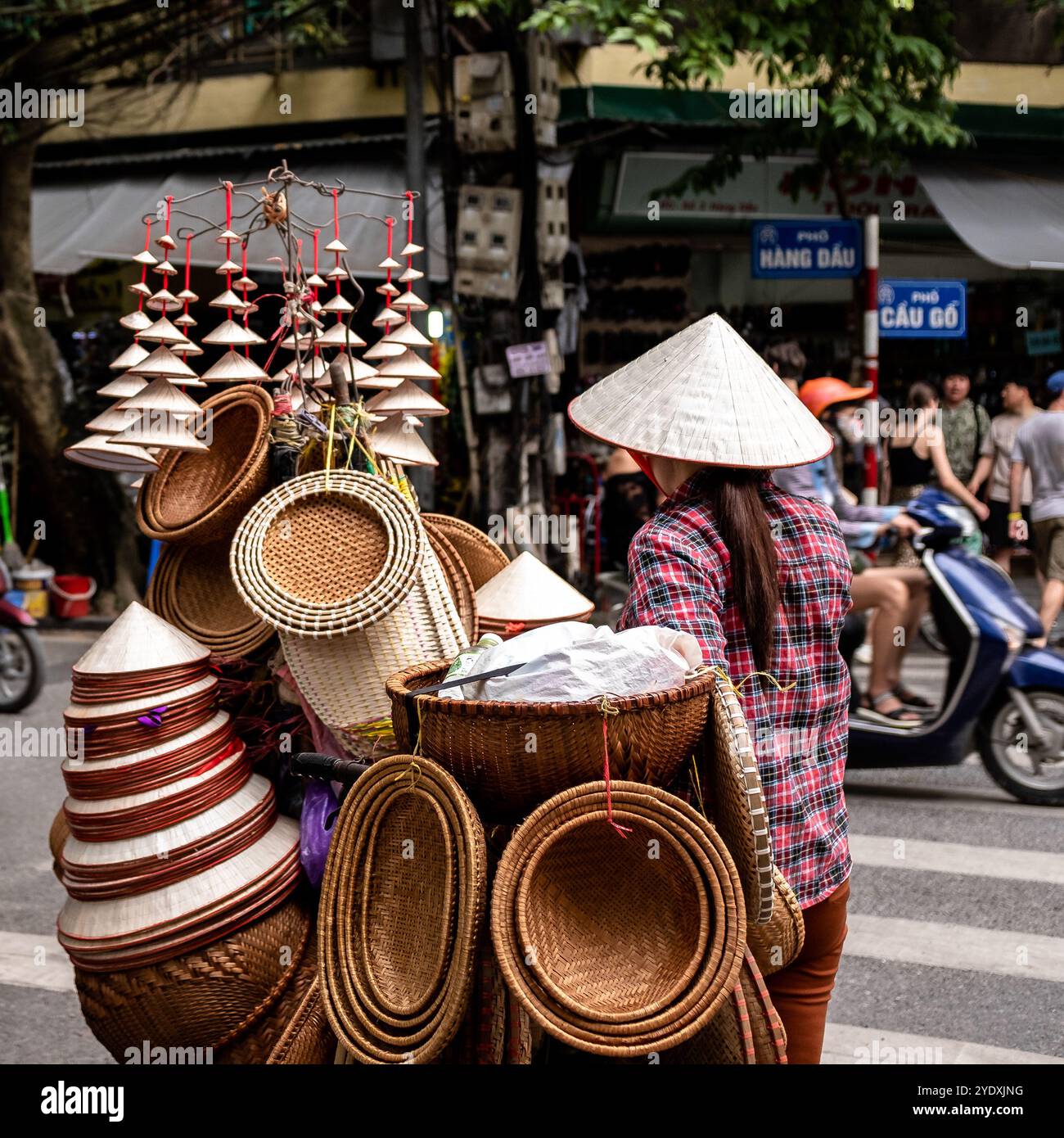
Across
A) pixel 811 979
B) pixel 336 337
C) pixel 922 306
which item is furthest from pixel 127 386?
pixel 922 306

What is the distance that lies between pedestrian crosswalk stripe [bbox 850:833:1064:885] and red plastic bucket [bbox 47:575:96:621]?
7944mm

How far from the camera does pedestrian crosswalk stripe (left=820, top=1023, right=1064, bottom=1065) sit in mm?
3645

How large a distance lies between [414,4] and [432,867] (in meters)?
8.72

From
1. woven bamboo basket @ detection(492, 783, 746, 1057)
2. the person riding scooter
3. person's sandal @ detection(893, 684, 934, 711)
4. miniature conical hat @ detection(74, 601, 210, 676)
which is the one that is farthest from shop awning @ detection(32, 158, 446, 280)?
woven bamboo basket @ detection(492, 783, 746, 1057)

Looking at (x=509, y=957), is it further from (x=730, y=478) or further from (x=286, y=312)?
(x=286, y=312)

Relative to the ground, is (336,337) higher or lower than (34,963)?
higher

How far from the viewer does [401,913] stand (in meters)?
2.20

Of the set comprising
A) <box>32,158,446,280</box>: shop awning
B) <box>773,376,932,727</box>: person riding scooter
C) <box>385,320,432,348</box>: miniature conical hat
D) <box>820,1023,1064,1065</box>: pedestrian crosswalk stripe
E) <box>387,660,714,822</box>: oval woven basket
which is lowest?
<box>820,1023,1064,1065</box>: pedestrian crosswalk stripe

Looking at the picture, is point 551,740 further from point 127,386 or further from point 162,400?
point 127,386

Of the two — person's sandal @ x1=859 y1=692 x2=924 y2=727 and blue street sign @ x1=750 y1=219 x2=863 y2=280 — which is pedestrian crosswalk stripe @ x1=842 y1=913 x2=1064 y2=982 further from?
blue street sign @ x1=750 y1=219 x2=863 y2=280

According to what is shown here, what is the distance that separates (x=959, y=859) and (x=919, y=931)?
0.80m

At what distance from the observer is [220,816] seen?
2.75 metres

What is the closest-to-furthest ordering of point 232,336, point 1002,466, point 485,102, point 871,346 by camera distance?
point 232,336, point 871,346, point 485,102, point 1002,466

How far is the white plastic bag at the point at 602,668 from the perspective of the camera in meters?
2.04
